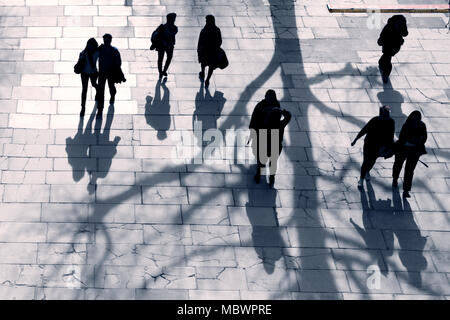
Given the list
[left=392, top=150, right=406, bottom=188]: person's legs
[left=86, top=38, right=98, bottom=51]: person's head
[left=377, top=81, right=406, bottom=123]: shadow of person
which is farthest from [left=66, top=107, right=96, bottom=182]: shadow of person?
[left=377, top=81, right=406, bottom=123]: shadow of person

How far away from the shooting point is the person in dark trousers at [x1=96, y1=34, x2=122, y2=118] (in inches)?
527

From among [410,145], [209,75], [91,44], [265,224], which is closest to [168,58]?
[209,75]

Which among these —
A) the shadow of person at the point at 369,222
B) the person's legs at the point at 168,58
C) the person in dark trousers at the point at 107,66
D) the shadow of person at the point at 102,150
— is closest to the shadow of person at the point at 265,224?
the shadow of person at the point at 369,222

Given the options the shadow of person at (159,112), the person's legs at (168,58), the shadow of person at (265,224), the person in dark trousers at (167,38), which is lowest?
the shadow of person at (265,224)

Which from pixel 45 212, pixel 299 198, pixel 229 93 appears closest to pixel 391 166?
pixel 299 198

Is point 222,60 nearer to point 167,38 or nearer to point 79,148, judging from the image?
point 167,38

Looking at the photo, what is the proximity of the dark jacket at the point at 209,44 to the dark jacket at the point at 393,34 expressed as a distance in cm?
319

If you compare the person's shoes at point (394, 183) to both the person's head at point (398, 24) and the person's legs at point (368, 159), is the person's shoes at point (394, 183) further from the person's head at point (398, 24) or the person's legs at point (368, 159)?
the person's head at point (398, 24)

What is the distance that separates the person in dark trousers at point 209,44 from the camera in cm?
1441

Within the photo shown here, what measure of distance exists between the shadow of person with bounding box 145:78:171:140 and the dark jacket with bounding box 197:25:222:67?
0.97 metres

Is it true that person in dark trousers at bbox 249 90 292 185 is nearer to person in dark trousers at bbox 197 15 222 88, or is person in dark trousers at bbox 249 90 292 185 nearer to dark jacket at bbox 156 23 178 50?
person in dark trousers at bbox 197 15 222 88

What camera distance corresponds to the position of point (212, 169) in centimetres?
1345
